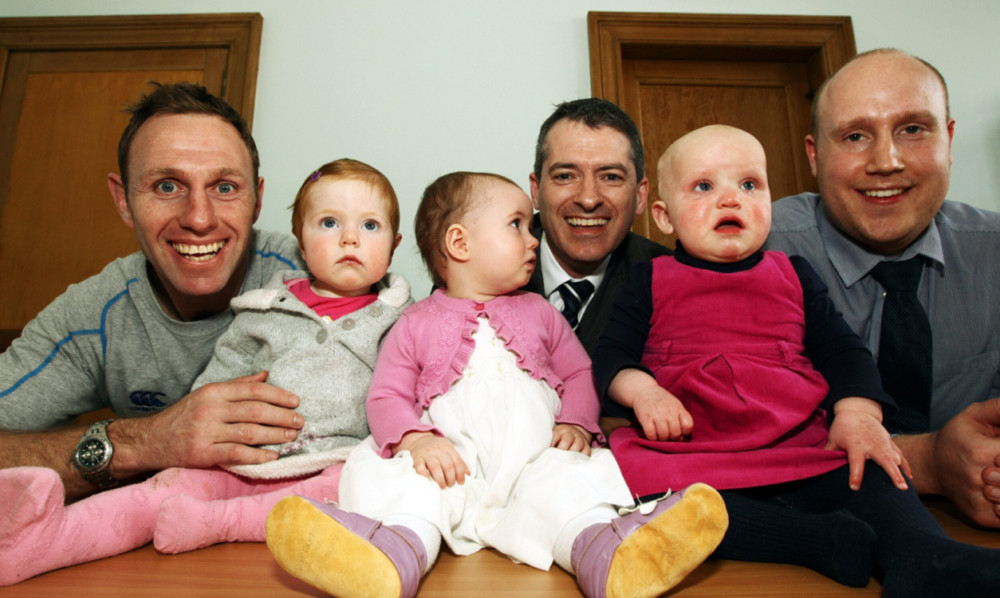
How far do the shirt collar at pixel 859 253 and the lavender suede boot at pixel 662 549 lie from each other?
3.18ft

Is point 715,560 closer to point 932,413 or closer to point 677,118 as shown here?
point 932,413

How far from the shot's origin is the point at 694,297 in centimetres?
128

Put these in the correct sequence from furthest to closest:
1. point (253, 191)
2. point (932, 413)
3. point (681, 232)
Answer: point (253, 191)
point (932, 413)
point (681, 232)

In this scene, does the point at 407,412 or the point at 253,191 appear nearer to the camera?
the point at 407,412

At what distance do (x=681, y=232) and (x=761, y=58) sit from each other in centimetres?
246

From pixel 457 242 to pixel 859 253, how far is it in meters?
1.03

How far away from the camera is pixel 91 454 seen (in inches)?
52.8

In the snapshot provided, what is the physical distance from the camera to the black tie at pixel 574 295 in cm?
174

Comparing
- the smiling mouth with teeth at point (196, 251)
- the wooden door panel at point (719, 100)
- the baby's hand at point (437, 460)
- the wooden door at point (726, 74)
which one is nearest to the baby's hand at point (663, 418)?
the baby's hand at point (437, 460)

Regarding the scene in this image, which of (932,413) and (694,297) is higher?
(694,297)

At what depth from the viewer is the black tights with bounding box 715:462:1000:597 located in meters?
0.79

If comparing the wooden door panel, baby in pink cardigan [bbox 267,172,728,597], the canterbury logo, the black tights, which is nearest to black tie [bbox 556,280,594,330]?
baby in pink cardigan [bbox 267,172,728,597]

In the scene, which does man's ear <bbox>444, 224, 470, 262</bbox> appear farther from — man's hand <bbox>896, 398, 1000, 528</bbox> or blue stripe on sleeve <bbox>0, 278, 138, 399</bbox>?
man's hand <bbox>896, 398, 1000, 528</bbox>

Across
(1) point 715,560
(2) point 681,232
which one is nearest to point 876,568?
(1) point 715,560
